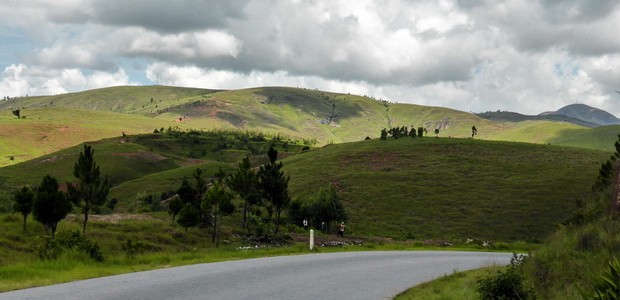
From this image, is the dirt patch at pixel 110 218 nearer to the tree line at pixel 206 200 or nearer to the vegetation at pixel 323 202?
the tree line at pixel 206 200

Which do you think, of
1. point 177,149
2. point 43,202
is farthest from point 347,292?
point 177,149

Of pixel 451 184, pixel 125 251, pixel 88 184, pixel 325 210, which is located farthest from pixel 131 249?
pixel 451 184

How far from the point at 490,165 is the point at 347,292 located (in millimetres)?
94026

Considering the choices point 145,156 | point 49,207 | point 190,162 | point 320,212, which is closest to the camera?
point 49,207

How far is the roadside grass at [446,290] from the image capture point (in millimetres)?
10867

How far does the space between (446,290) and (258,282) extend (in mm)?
4232

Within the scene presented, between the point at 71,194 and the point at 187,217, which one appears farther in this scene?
the point at 187,217

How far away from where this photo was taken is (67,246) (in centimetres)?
1616

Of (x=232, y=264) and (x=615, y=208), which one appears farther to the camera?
(x=232, y=264)

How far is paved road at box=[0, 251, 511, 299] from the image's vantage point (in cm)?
1037

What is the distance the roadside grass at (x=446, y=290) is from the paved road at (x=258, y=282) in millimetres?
407

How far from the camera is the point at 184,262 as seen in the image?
16.8 m

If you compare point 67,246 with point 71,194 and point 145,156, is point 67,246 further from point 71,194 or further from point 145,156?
point 145,156

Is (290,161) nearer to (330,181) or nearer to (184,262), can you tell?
(330,181)
